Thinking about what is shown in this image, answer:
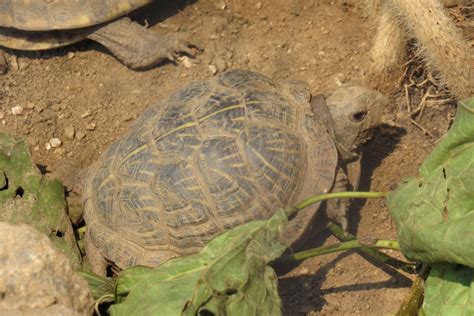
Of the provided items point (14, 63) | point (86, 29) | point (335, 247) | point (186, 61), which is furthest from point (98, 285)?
point (14, 63)

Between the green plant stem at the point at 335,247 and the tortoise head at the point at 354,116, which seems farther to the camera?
the tortoise head at the point at 354,116

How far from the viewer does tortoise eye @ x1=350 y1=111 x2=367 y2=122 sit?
426 centimetres

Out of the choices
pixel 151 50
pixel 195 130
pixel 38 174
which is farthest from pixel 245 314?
pixel 151 50

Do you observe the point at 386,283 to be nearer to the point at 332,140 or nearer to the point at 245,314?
the point at 332,140

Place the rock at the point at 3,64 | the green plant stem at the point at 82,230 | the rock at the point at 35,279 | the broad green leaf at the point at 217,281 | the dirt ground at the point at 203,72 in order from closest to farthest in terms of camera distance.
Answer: the broad green leaf at the point at 217,281 < the rock at the point at 35,279 < the green plant stem at the point at 82,230 < the dirt ground at the point at 203,72 < the rock at the point at 3,64

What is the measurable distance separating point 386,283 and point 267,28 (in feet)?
7.61

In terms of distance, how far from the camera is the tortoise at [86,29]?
505 centimetres

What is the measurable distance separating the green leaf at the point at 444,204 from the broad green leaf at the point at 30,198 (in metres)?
2.29

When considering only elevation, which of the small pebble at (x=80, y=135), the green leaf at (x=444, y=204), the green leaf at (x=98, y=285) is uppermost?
the green leaf at (x=444, y=204)

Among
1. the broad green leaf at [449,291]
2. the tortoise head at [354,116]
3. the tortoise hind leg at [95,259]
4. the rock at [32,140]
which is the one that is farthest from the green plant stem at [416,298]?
the rock at [32,140]

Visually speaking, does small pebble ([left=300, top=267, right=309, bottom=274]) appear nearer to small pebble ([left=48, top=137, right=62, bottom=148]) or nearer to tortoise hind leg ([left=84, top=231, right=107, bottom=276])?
tortoise hind leg ([left=84, top=231, right=107, bottom=276])

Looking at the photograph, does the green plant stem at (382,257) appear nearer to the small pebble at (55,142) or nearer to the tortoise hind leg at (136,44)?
the tortoise hind leg at (136,44)

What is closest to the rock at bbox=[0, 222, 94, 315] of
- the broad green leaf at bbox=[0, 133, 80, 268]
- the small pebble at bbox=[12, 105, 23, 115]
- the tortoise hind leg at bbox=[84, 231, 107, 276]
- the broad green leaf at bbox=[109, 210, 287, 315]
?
the broad green leaf at bbox=[109, 210, 287, 315]

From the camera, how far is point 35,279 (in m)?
3.00
